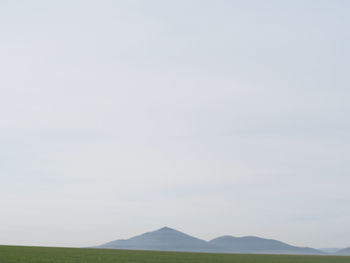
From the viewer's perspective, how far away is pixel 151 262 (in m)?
58.0

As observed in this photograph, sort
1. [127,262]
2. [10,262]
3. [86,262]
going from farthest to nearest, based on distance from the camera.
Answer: [127,262], [86,262], [10,262]

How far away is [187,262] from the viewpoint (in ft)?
202

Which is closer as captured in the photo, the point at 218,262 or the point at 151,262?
the point at 151,262

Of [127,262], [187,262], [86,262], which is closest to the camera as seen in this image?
[86,262]

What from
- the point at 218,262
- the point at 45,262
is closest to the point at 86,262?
the point at 45,262

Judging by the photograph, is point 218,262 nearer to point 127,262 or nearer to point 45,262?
point 127,262

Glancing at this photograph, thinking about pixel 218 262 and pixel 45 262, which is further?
pixel 218 262

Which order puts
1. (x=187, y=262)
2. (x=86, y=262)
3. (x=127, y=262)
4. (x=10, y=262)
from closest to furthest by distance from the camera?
(x=10, y=262) < (x=86, y=262) < (x=127, y=262) < (x=187, y=262)

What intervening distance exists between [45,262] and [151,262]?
595 inches

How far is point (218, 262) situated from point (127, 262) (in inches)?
558

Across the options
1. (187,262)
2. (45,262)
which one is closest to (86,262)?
(45,262)

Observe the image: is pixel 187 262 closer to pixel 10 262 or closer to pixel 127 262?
pixel 127 262

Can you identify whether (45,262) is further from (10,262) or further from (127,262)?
(127,262)

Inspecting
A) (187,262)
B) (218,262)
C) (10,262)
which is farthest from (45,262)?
(218,262)
